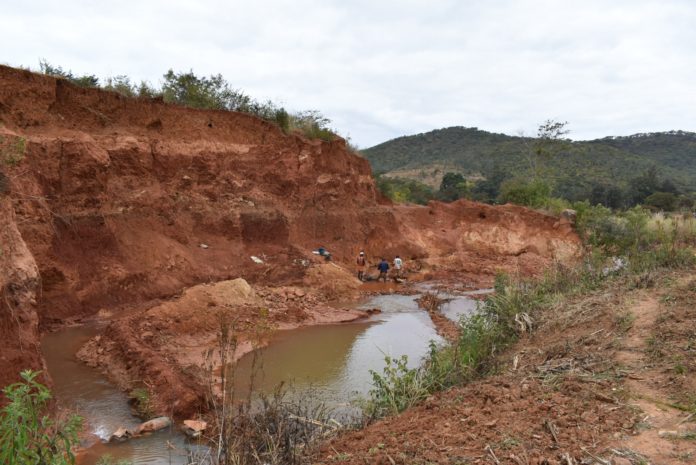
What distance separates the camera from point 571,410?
423 centimetres

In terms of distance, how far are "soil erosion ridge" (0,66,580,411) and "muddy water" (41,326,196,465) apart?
59 cm

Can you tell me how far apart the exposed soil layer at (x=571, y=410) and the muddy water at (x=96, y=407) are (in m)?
2.50

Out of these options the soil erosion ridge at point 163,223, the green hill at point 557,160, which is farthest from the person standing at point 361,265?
the green hill at point 557,160

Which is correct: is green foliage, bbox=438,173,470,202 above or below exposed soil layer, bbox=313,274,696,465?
above

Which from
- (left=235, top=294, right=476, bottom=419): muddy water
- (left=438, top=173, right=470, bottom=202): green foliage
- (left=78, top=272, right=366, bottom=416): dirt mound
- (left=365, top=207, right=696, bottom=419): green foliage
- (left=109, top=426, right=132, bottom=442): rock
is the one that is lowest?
(left=235, top=294, right=476, bottom=419): muddy water

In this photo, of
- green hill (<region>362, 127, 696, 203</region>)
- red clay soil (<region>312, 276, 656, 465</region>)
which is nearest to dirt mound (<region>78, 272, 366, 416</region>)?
red clay soil (<region>312, 276, 656, 465</region>)

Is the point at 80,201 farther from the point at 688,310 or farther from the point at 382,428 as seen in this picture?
the point at 688,310

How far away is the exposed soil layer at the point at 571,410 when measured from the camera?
3686 millimetres

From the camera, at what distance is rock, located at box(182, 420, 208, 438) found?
6488 millimetres

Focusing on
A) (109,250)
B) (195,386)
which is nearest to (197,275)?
(109,250)

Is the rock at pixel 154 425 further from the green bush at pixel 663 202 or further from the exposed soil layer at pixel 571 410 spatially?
Result: the green bush at pixel 663 202

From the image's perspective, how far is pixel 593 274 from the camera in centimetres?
959

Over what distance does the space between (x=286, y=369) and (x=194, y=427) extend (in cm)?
311

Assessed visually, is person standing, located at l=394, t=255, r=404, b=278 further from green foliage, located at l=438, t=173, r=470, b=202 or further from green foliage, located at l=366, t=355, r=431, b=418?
green foliage, located at l=438, t=173, r=470, b=202
